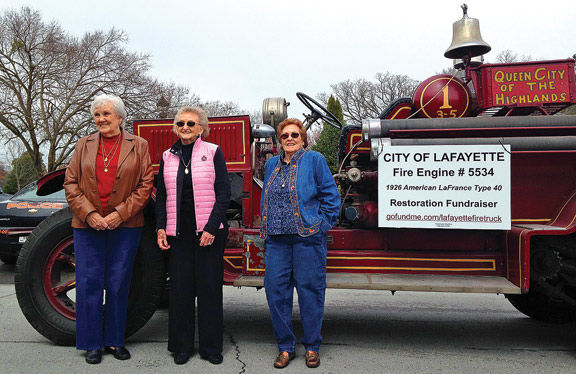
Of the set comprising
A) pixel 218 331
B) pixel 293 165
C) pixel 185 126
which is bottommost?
pixel 218 331

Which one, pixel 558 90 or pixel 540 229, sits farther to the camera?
pixel 558 90

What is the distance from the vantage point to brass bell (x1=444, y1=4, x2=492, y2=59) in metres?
3.92

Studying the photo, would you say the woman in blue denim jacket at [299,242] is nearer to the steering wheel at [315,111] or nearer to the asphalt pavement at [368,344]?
the asphalt pavement at [368,344]

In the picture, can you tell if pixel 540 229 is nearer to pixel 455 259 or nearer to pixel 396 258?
pixel 455 259

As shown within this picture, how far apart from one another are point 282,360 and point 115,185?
158 centimetres

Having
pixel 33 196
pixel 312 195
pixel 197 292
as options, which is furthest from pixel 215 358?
pixel 33 196

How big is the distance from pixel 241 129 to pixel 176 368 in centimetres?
191

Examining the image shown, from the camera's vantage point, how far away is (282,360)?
2959 millimetres

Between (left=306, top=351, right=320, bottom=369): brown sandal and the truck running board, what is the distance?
441 millimetres

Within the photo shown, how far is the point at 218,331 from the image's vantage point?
3.09 m

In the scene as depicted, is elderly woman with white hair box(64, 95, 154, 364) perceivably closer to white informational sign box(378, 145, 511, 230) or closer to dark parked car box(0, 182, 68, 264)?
white informational sign box(378, 145, 511, 230)

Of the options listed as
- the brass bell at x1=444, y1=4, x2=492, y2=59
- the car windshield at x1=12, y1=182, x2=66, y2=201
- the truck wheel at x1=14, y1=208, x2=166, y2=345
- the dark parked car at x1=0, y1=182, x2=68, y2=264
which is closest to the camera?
the truck wheel at x1=14, y1=208, x2=166, y2=345

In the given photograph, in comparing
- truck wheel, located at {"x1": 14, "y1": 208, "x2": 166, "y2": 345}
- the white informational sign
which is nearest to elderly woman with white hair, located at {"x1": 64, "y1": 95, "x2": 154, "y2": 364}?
truck wheel, located at {"x1": 14, "y1": 208, "x2": 166, "y2": 345}

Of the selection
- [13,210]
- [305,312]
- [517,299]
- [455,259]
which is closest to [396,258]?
[455,259]
